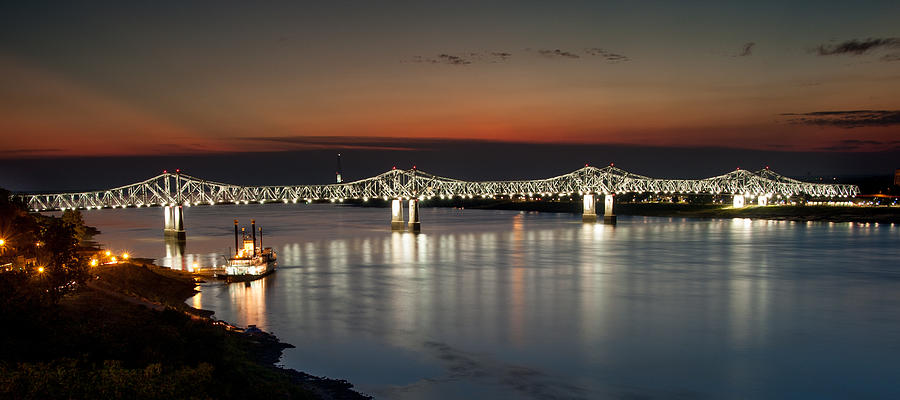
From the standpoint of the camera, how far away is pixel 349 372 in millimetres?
Answer: 22344

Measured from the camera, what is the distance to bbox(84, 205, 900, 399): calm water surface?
71.7 ft

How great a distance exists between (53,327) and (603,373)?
17036mm

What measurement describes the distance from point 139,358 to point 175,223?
73.2 metres

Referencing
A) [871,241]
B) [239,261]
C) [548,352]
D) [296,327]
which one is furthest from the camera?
[871,241]

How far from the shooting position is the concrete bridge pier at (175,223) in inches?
3226

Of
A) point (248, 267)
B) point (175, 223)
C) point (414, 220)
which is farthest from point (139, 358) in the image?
point (414, 220)

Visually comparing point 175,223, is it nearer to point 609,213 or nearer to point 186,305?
point 186,305

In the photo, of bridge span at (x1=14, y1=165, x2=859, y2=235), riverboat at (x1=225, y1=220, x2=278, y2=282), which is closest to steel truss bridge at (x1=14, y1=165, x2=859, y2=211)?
bridge span at (x1=14, y1=165, x2=859, y2=235)

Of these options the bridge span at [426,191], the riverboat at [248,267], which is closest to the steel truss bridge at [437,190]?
the bridge span at [426,191]

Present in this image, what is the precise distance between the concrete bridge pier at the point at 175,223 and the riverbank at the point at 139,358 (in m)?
57.2

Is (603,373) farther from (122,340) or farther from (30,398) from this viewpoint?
(30,398)

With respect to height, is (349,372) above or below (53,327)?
below

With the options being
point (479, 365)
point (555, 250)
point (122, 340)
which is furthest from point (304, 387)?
point (555, 250)

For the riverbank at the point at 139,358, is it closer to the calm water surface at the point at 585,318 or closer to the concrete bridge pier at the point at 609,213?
the calm water surface at the point at 585,318
